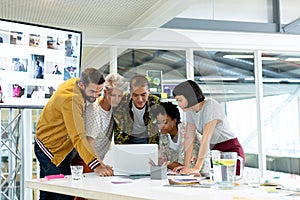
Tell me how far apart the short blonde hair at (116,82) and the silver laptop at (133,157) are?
0.30m

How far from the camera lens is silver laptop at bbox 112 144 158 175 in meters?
2.37

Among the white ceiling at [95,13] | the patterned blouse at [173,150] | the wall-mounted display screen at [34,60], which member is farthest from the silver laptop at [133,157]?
the white ceiling at [95,13]

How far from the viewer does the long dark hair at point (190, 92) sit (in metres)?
2.53

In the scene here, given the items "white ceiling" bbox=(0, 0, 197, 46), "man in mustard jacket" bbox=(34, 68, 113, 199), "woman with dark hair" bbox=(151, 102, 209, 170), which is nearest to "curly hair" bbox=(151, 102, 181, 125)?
"woman with dark hair" bbox=(151, 102, 209, 170)

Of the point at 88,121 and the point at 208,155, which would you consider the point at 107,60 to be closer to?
the point at 88,121

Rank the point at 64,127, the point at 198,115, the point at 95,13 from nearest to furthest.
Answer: the point at 198,115, the point at 64,127, the point at 95,13

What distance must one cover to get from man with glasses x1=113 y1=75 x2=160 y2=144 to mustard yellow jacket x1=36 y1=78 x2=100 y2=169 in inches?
7.3

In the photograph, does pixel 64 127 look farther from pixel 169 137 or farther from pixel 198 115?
pixel 198 115

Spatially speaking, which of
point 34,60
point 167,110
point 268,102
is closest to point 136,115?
point 167,110

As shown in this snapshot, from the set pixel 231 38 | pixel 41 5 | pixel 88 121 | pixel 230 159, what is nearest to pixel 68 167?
pixel 88 121

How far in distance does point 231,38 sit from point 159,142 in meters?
3.41

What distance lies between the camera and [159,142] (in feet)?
8.05

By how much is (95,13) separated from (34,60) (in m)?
1.04

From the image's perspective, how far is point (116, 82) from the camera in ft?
7.95
